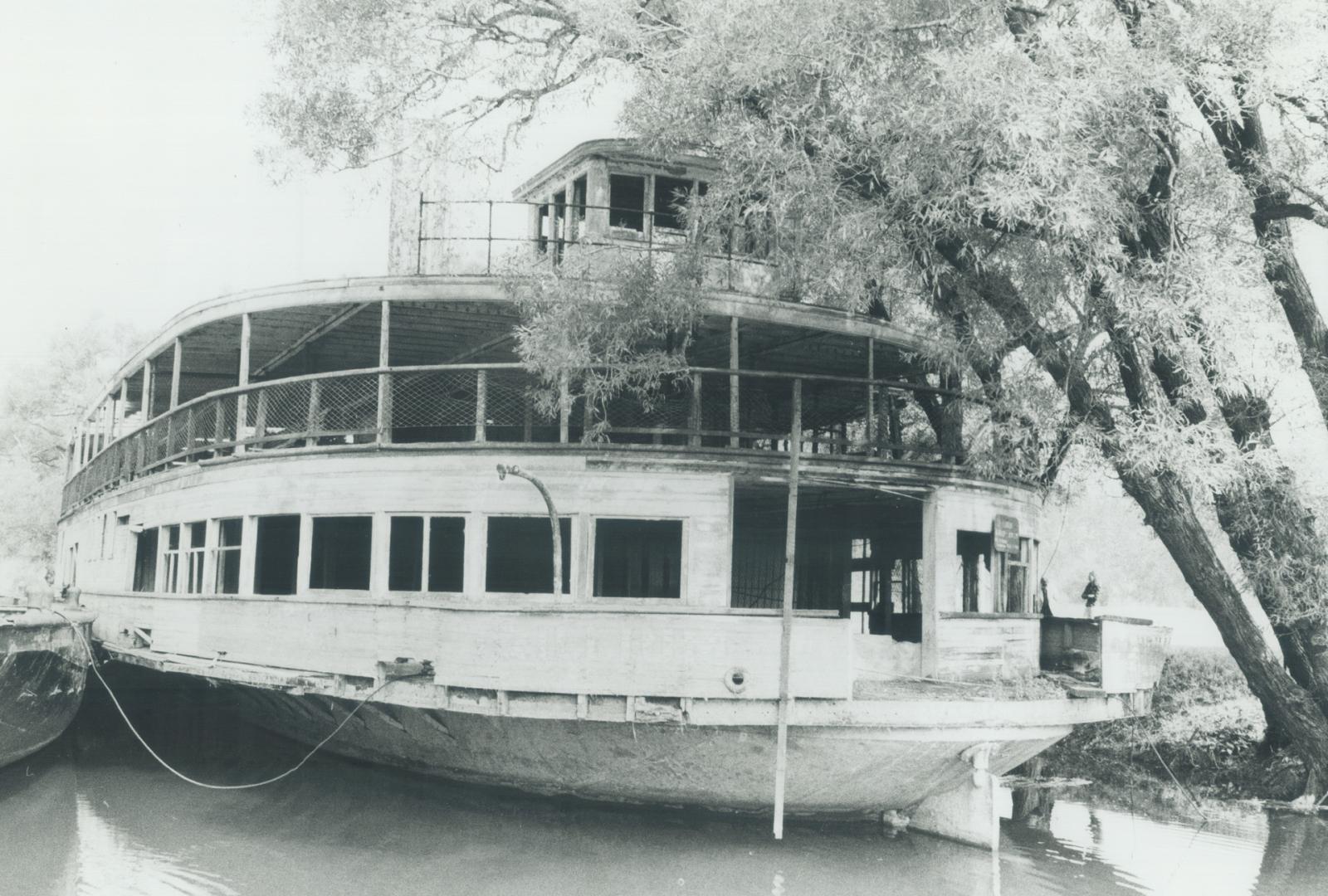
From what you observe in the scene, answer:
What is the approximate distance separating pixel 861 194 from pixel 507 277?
421 cm

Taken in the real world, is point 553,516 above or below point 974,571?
above

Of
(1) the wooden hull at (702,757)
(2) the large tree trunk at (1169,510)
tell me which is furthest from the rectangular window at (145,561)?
(2) the large tree trunk at (1169,510)

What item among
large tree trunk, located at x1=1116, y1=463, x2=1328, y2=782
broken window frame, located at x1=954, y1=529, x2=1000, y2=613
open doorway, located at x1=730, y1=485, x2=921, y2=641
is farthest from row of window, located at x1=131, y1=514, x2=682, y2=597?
large tree trunk, located at x1=1116, y1=463, x2=1328, y2=782

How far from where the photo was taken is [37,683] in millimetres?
13062

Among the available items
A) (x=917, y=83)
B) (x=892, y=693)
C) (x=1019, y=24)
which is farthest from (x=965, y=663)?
(x=1019, y=24)

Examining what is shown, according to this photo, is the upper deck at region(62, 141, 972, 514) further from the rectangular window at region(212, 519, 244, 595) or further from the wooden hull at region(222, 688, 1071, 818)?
the wooden hull at region(222, 688, 1071, 818)

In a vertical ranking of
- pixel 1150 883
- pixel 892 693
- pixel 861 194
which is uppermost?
pixel 861 194

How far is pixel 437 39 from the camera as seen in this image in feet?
57.1

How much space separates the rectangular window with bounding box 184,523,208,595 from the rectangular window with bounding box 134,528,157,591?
2.72 metres

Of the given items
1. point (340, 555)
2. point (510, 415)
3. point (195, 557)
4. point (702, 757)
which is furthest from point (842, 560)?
point (195, 557)

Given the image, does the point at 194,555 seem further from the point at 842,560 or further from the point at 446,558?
the point at 842,560

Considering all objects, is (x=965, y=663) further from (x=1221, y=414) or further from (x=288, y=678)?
(x=288, y=678)

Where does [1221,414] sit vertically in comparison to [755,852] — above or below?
above

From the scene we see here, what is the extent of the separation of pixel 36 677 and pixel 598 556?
7102 mm
